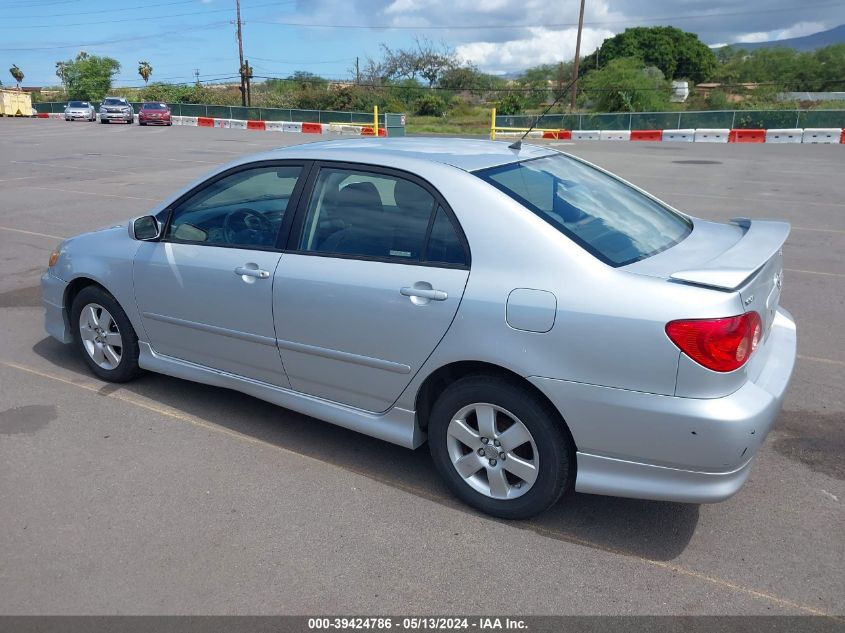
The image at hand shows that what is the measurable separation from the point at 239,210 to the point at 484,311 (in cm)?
194

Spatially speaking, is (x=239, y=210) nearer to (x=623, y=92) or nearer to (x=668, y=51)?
(x=623, y=92)

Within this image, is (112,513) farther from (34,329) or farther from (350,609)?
(34,329)

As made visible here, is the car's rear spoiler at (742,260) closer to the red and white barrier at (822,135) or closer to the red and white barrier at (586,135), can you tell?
the red and white barrier at (822,135)

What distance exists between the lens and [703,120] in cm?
3297

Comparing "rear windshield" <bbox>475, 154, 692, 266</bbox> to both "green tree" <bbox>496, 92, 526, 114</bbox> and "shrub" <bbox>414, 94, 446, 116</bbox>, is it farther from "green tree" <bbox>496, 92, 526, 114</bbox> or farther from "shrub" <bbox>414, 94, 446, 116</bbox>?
"shrub" <bbox>414, 94, 446, 116</bbox>

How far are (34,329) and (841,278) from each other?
26.1 ft

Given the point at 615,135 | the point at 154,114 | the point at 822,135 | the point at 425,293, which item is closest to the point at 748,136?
the point at 822,135

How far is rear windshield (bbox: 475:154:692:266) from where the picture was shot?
10.8ft

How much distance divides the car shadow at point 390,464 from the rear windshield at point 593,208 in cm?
124

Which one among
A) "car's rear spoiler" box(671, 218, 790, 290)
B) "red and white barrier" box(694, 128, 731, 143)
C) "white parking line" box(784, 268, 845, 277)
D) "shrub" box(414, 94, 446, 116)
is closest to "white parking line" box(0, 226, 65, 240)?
"car's rear spoiler" box(671, 218, 790, 290)

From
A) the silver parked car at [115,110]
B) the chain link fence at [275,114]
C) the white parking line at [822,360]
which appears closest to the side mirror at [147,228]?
the white parking line at [822,360]

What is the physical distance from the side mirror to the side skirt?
0.72m

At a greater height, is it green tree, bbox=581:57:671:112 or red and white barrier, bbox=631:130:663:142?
green tree, bbox=581:57:671:112

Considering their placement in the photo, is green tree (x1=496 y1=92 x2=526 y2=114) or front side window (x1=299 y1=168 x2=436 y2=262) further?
green tree (x1=496 y1=92 x2=526 y2=114)
